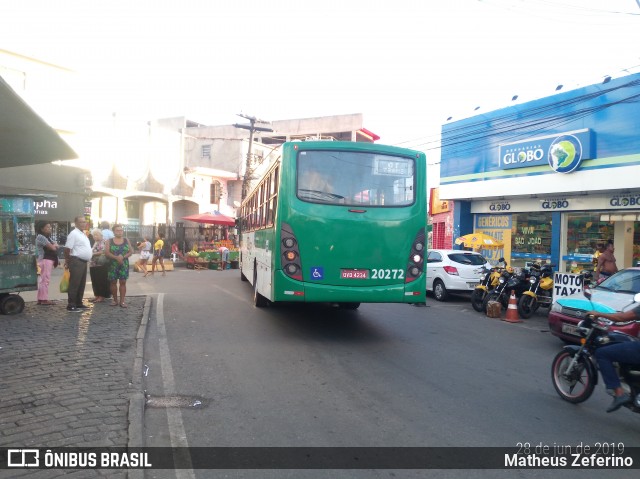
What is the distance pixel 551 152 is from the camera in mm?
17688

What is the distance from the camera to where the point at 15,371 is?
588 cm

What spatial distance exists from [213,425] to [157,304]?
7949mm

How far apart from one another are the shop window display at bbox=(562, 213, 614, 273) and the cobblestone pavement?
1517cm

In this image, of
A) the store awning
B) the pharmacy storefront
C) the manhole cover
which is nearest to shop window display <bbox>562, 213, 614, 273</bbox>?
the pharmacy storefront

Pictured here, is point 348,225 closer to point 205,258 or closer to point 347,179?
point 347,179

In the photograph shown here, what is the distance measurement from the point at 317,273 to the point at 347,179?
1.60m

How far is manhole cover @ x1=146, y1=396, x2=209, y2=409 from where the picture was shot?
5.15 m

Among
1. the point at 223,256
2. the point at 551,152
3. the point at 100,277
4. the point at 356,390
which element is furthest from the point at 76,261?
the point at 223,256

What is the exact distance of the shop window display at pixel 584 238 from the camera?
17094 millimetres

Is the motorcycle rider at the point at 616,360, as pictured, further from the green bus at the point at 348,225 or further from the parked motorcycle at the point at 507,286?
the parked motorcycle at the point at 507,286

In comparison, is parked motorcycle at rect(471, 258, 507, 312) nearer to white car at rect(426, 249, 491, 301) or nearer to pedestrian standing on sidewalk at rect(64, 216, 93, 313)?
white car at rect(426, 249, 491, 301)

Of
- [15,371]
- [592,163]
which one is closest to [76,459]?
[15,371]

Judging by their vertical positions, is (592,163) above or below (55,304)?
above

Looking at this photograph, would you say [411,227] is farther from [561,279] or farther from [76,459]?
[76,459]
